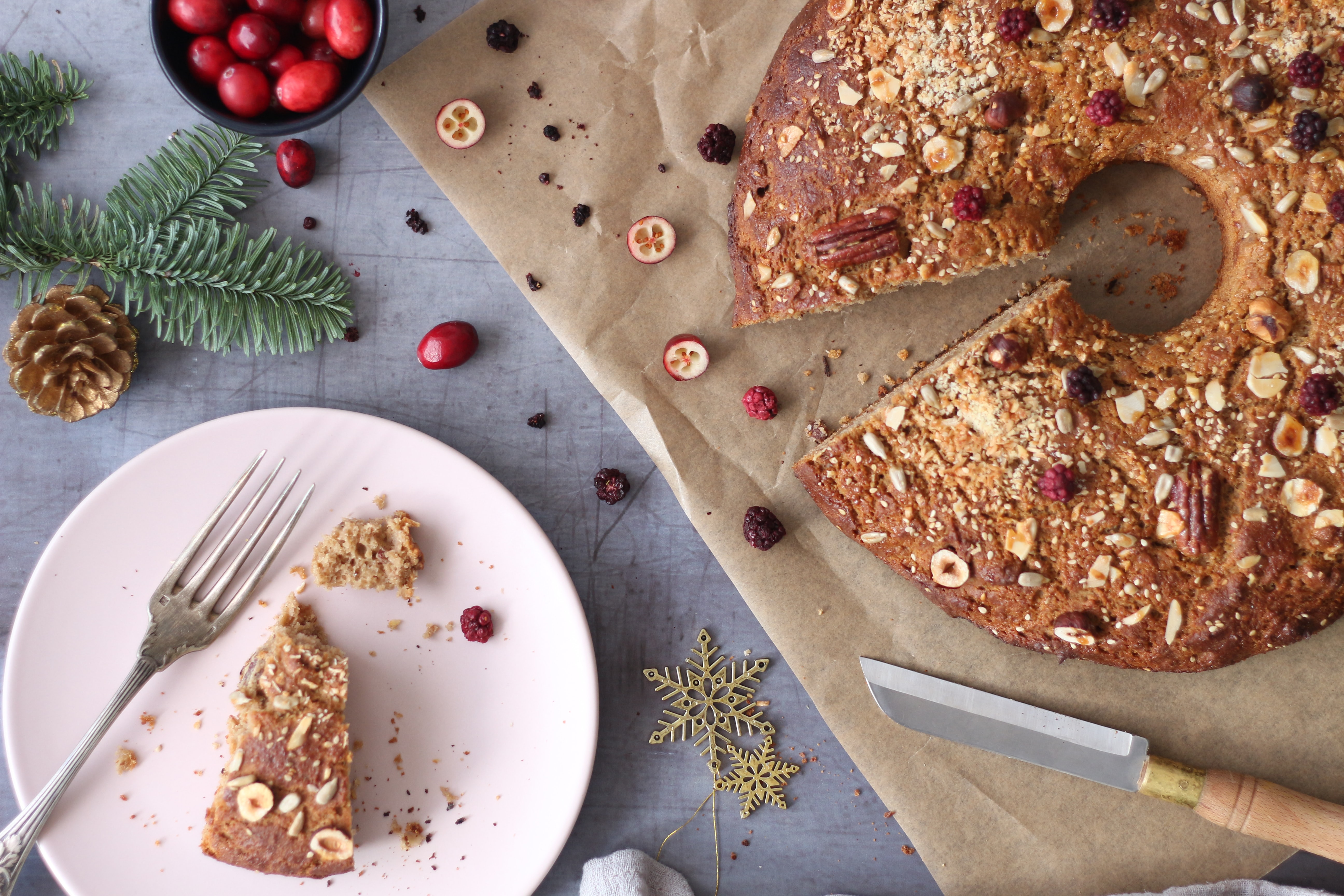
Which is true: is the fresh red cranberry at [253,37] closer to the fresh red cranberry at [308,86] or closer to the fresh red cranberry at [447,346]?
the fresh red cranberry at [308,86]

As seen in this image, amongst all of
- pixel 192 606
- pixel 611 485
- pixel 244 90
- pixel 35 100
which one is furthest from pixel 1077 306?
pixel 35 100

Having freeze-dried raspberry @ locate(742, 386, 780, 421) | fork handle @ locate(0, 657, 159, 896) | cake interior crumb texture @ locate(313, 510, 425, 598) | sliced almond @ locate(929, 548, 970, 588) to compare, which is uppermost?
freeze-dried raspberry @ locate(742, 386, 780, 421)

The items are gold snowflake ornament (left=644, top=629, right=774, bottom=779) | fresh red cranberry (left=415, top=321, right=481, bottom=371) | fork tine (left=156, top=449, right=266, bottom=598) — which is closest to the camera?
fork tine (left=156, top=449, right=266, bottom=598)

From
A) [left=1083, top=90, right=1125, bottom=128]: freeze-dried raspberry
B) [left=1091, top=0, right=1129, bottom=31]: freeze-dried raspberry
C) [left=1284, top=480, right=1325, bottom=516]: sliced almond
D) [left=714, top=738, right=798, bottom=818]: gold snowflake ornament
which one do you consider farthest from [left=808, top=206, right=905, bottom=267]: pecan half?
[left=714, top=738, right=798, bottom=818]: gold snowflake ornament

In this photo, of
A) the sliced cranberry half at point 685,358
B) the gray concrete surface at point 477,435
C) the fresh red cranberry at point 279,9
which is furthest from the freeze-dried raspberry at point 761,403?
the fresh red cranberry at point 279,9

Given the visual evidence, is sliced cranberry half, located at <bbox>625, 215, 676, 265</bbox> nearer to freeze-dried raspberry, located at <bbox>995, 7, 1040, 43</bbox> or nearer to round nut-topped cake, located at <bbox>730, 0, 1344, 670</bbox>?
round nut-topped cake, located at <bbox>730, 0, 1344, 670</bbox>

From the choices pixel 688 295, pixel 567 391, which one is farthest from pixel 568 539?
pixel 688 295

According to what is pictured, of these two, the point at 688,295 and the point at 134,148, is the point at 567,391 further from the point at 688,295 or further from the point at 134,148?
the point at 134,148
